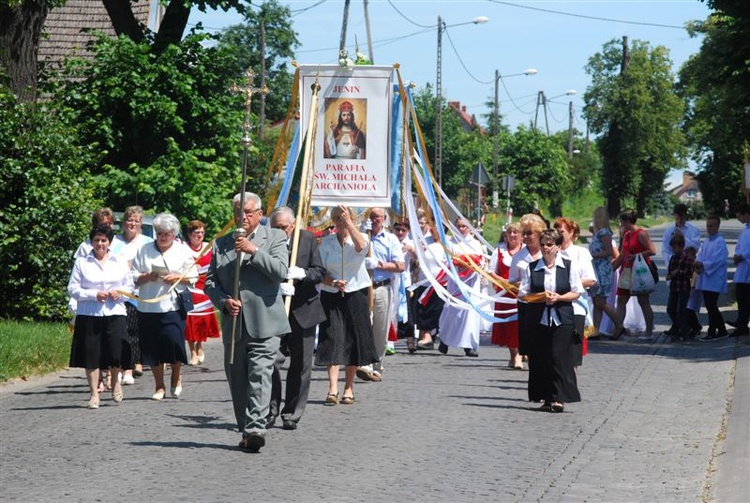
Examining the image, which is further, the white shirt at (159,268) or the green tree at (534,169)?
the green tree at (534,169)

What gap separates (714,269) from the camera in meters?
19.2

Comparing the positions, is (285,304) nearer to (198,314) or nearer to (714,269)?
(198,314)

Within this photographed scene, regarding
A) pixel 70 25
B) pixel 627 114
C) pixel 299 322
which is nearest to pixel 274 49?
pixel 627 114

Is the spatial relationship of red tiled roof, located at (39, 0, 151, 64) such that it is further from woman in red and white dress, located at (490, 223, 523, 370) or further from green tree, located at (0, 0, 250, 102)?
woman in red and white dress, located at (490, 223, 523, 370)

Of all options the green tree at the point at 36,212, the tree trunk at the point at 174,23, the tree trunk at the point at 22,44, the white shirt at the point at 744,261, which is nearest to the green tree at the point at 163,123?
the tree trunk at the point at 174,23

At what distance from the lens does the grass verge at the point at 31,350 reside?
14.6 metres

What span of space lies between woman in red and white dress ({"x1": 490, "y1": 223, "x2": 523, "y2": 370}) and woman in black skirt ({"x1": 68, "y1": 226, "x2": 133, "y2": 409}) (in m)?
4.66

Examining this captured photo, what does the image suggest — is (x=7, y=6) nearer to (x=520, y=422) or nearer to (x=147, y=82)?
(x=147, y=82)

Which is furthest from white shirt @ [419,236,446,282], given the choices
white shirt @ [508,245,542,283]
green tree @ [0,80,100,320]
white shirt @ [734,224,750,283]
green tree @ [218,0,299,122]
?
green tree @ [218,0,299,122]

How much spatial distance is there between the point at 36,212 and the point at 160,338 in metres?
6.26

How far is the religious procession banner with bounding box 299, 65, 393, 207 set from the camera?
14523 millimetres

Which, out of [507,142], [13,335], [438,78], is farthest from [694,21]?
[13,335]

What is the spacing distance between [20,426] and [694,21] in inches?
2086

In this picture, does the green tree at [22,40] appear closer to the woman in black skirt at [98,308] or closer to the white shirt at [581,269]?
the woman in black skirt at [98,308]
